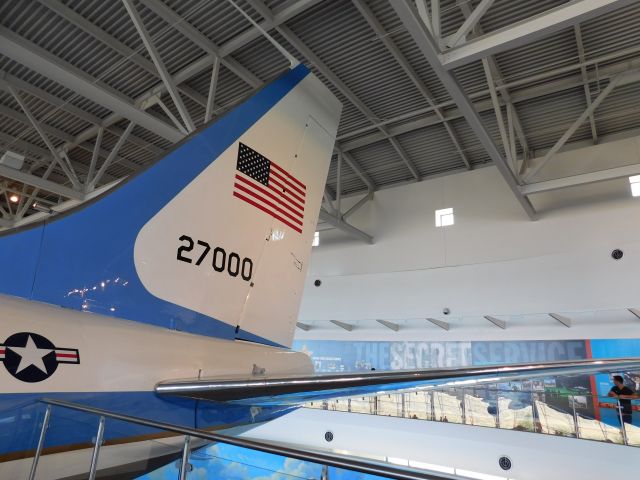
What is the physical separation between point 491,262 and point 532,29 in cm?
748

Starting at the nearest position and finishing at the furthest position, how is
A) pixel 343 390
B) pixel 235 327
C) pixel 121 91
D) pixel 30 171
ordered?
pixel 343 390 < pixel 235 327 < pixel 121 91 < pixel 30 171

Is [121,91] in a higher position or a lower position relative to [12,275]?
higher

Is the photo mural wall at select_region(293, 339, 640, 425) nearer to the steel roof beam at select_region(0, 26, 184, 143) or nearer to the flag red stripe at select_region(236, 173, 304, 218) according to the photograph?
the flag red stripe at select_region(236, 173, 304, 218)

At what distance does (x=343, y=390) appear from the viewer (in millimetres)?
2516

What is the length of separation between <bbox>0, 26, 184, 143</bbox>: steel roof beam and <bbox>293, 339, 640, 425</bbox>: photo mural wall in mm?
6267

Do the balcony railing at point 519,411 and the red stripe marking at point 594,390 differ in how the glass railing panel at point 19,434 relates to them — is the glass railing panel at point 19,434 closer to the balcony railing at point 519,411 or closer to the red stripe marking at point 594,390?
the balcony railing at point 519,411

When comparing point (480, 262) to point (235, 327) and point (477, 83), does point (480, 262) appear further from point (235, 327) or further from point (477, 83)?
point (235, 327)

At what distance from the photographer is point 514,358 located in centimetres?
1125

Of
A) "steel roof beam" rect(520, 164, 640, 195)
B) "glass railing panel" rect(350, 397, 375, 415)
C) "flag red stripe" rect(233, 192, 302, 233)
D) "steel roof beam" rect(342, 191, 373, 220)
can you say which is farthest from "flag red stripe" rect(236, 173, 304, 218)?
"steel roof beam" rect(342, 191, 373, 220)

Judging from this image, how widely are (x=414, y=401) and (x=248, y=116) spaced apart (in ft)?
32.0

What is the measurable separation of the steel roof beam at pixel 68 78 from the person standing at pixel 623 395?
1066 cm

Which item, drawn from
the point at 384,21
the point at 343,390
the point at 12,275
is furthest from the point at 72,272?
the point at 384,21

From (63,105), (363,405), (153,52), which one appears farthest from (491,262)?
(63,105)

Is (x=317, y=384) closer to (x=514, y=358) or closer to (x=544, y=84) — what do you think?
(x=544, y=84)
